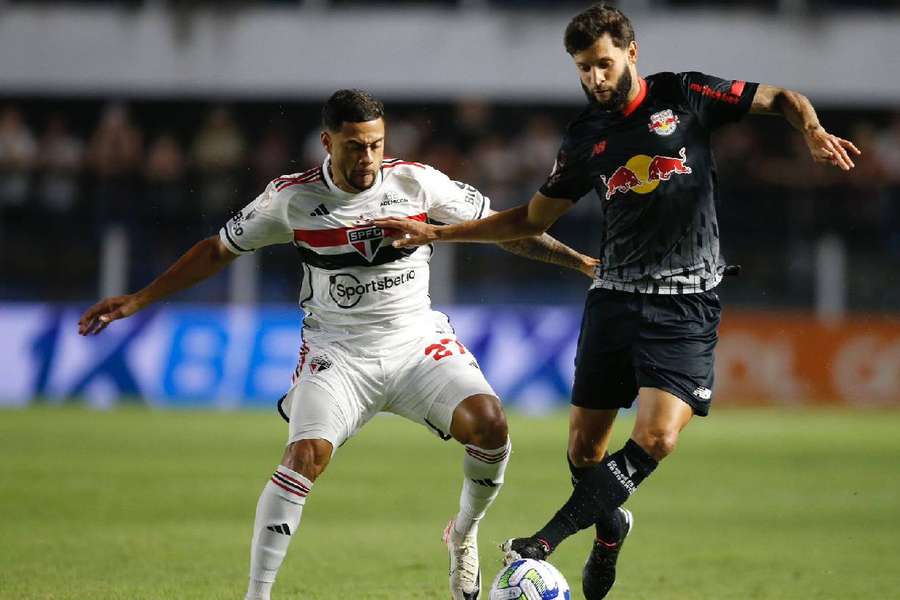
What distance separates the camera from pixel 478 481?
6965 millimetres

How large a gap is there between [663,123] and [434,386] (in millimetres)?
1578

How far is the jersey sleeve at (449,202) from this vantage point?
279 inches

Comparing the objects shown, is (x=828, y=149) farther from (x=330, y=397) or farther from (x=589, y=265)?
(x=330, y=397)

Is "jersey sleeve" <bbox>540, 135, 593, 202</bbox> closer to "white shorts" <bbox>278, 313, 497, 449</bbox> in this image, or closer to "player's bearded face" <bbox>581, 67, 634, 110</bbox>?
"player's bearded face" <bbox>581, 67, 634, 110</bbox>

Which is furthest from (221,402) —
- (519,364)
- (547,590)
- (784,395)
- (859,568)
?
(547,590)

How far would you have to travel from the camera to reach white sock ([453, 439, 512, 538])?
6863mm

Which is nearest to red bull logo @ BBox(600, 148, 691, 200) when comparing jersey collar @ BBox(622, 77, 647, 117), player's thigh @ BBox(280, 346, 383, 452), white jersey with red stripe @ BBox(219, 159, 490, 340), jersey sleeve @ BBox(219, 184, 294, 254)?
jersey collar @ BBox(622, 77, 647, 117)

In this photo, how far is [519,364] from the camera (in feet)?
61.8

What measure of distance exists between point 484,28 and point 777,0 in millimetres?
4835

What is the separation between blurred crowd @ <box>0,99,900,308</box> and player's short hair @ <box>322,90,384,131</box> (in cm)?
1168

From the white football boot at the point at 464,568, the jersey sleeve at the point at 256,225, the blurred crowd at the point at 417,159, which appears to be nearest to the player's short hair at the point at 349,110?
the jersey sleeve at the point at 256,225

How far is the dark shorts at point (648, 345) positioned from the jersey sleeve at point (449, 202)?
0.74 m

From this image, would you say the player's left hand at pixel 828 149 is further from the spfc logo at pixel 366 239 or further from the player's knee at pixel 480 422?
the spfc logo at pixel 366 239

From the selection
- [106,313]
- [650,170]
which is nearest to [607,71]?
[650,170]
